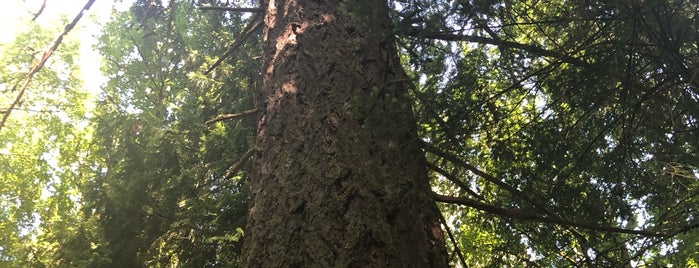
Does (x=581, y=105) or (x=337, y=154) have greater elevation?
(x=581, y=105)

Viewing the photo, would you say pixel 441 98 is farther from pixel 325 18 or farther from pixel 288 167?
pixel 288 167

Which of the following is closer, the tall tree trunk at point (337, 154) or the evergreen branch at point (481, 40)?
the tall tree trunk at point (337, 154)

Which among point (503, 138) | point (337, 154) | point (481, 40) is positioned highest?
point (503, 138)

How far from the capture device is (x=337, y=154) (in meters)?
2.29

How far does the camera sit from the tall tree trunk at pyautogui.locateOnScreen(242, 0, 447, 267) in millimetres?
2016

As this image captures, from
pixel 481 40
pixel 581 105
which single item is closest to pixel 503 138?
pixel 581 105

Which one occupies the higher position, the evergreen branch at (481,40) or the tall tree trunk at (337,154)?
the evergreen branch at (481,40)

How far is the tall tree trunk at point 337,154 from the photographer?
6.61 feet

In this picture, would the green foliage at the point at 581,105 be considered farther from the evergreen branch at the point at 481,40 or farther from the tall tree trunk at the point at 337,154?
the tall tree trunk at the point at 337,154

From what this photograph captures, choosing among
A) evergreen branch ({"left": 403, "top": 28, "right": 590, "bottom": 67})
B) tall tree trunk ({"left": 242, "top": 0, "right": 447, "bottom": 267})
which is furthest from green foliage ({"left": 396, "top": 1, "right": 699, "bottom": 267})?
tall tree trunk ({"left": 242, "top": 0, "right": 447, "bottom": 267})

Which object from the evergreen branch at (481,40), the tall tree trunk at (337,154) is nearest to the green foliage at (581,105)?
the evergreen branch at (481,40)

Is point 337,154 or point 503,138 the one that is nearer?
point 337,154

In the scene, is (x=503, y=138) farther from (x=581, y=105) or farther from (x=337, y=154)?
(x=337, y=154)

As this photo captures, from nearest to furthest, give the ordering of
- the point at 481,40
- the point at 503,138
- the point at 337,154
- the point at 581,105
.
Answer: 1. the point at 337,154
2. the point at 481,40
3. the point at 581,105
4. the point at 503,138
